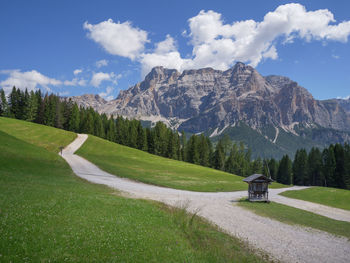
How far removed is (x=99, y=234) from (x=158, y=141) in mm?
99236

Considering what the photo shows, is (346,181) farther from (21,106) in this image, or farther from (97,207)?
(21,106)

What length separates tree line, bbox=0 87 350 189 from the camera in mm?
102812

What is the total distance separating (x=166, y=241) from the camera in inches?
484

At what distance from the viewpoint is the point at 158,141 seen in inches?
4355

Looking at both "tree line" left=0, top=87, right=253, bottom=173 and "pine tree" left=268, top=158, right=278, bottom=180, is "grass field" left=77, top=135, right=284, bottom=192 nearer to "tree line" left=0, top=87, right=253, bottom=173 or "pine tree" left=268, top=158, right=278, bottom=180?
"tree line" left=0, top=87, right=253, bottom=173

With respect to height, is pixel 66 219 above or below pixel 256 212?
above

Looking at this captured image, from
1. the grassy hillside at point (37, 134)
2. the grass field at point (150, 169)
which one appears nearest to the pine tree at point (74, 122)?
the grassy hillside at point (37, 134)

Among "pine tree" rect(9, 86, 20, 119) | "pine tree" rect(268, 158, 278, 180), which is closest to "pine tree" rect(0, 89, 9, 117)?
"pine tree" rect(9, 86, 20, 119)

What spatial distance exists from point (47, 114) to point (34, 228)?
363 feet

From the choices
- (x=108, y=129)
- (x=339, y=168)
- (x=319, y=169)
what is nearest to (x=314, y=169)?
(x=319, y=169)

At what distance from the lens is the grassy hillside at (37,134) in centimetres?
6600

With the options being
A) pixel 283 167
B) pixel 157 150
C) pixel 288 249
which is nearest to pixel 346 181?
pixel 283 167

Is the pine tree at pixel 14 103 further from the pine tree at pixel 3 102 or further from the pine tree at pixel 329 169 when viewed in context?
the pine tree at pixel 329 169

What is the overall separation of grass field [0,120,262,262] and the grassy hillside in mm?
53184
